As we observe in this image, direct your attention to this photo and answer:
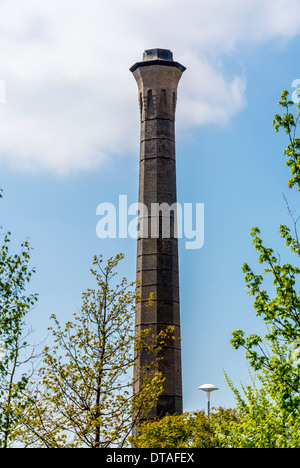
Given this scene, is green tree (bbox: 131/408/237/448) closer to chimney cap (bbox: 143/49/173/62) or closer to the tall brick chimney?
the tall brick chimney

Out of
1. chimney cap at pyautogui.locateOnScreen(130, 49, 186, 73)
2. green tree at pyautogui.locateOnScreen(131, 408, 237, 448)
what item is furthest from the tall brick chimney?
green tree at pyautogui.locateOnScreen(131, 408, 237, 448)

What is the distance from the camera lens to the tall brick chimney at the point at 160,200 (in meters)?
38.4

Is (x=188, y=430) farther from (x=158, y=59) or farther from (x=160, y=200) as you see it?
(x=158, y=59)

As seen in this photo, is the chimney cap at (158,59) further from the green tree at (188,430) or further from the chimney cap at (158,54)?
the green tree at (188,430)

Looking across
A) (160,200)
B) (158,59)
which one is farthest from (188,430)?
(158,59)

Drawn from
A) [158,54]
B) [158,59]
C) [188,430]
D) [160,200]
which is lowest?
[188,430]

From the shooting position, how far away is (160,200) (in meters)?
40.9

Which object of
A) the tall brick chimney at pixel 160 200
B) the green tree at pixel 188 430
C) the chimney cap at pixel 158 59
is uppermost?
the chimney cap at pixel 158 59

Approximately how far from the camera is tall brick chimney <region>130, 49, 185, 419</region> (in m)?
38.4

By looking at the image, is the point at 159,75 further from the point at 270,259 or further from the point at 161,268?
the point at 270,259

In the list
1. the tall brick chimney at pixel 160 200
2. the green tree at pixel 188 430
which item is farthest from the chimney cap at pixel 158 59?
the green tree at pixel 188 430

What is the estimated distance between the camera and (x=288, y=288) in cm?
1391
